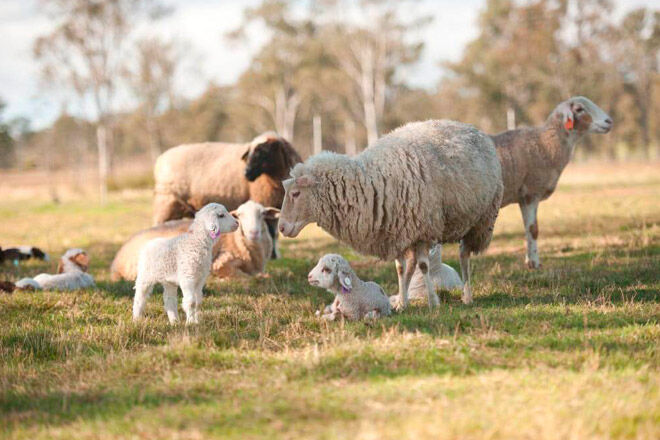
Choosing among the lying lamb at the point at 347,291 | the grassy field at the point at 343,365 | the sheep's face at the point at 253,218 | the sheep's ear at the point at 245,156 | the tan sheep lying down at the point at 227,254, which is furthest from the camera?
the sheep's ear at the point at 245,156

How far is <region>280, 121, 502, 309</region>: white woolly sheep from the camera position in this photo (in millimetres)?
7129

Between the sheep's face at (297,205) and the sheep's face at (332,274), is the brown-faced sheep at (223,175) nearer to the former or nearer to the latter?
the sheep's face at (297,205)

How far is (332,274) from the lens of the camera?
22.5 feet

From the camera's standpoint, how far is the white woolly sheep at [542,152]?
1077 centimetres

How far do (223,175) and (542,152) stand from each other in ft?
18.9

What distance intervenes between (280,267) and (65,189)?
2946cm

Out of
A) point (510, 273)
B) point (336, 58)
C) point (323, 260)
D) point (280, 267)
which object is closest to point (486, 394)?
point (323, 260)

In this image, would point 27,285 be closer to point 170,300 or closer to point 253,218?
point 170,300

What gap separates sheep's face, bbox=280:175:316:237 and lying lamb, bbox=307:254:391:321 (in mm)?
477

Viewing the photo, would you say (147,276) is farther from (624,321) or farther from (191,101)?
(191,101)

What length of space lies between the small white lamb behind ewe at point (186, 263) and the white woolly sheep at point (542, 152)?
5.38m

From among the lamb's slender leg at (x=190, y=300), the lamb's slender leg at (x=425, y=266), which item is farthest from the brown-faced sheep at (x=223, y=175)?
the lamb's slender leg at (x=190, y=300)

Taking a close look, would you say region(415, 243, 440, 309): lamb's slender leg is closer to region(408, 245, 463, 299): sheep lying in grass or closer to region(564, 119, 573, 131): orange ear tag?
region(408, 245, 463, 299): sheep lying in grass

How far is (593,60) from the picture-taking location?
4912 cm
